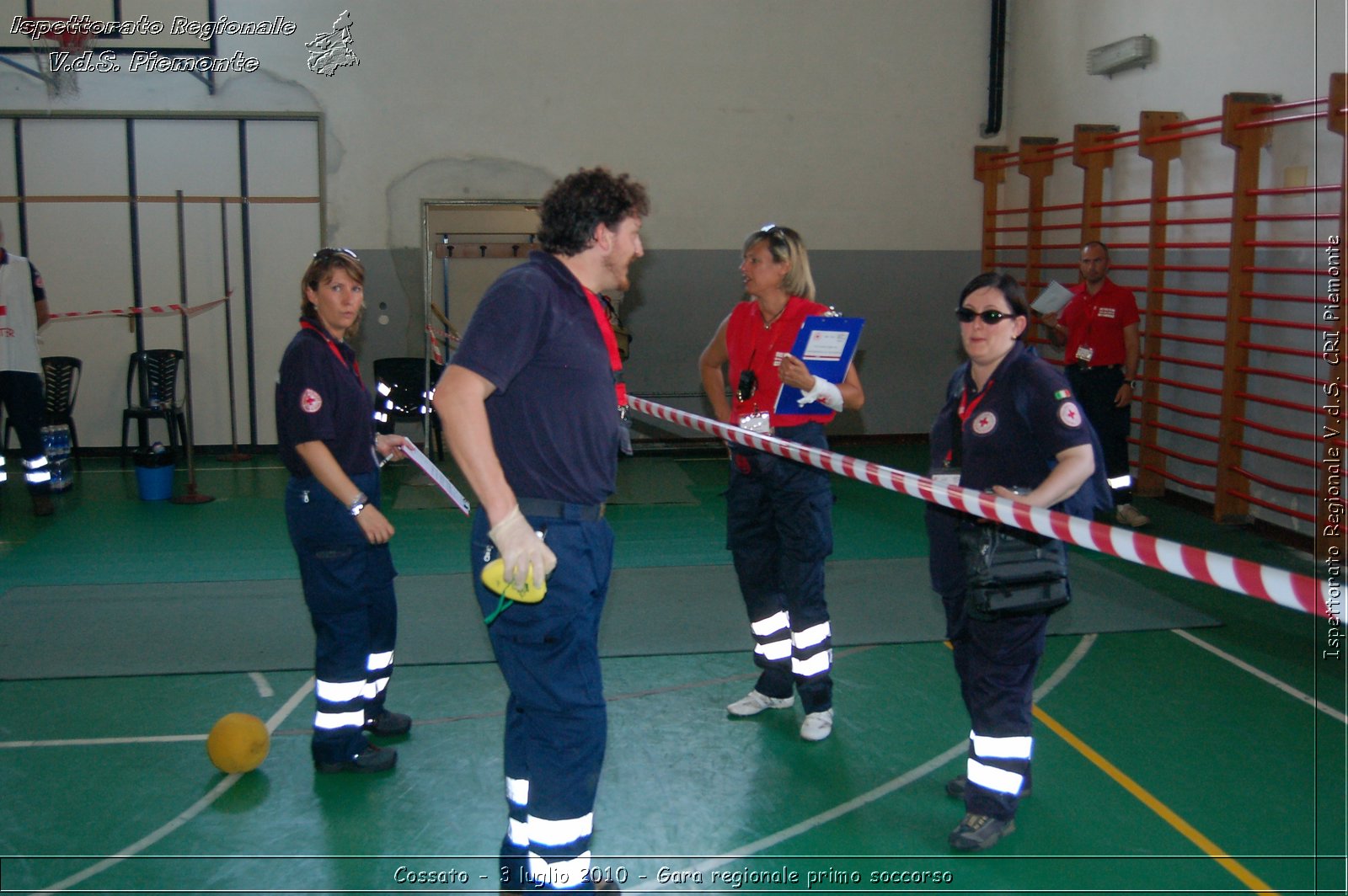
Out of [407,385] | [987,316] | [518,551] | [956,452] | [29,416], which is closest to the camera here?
[518,551]

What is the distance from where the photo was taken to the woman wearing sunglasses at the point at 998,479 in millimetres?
3357

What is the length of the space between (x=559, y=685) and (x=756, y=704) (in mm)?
2167

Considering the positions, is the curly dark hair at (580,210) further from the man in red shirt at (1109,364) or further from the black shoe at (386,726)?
the man in red shirt at (1109,364)

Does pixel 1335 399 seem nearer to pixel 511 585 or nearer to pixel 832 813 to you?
pixel 832 813

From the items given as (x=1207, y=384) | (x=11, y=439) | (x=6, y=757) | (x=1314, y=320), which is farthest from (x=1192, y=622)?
(x=11, y=439)

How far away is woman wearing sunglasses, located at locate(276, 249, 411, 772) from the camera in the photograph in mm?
3812

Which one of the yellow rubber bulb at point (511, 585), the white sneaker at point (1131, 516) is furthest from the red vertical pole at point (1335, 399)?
the yellow rubber bulb at point (511, 585)

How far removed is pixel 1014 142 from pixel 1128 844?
32.7 ft

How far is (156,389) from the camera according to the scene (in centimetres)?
1083

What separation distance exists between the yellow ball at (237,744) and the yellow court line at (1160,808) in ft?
10.7

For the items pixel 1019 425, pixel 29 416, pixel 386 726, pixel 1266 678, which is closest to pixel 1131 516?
pixel 1266 678

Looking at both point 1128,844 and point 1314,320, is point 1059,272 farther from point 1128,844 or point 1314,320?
point 1128,844

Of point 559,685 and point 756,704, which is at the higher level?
point 559,685

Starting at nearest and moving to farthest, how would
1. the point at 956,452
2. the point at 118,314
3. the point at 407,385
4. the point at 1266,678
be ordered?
the point at 956,452 → the point at 1266,678 → the point at 118,314 → the point at 407,385
